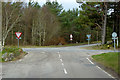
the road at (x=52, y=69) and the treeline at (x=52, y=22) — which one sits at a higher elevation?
the treeline at (x=52, y=22)

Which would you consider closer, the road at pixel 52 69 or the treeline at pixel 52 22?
the road at pixel 52 69

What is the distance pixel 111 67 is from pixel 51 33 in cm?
4363

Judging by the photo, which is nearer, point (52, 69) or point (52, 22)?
point (52, 69)

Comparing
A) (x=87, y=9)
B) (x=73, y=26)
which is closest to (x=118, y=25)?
(x=87, y=9)

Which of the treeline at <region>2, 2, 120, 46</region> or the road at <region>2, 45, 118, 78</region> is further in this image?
the treeline at <region>2, 2, 120, 46</region>

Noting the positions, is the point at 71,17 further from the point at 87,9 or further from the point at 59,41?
the point at 87,9

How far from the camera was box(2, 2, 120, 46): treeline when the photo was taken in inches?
1491

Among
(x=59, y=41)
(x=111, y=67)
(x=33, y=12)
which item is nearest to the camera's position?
(x=111, y=67)

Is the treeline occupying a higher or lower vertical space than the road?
higher

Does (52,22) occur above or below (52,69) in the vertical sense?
above

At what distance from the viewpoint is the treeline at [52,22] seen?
124 feet

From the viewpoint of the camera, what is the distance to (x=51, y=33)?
182 feet

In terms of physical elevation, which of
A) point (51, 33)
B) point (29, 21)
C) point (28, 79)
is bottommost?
point (28, 79)

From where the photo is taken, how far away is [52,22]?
56938 millimetres
